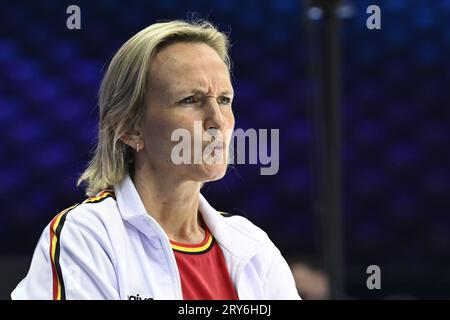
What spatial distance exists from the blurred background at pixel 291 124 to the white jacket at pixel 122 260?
0.17m

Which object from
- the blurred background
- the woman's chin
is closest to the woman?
the woman's chin

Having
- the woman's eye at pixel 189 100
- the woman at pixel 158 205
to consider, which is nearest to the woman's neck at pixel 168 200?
the woman at pixel 158 205

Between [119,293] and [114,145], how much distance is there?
252 mm

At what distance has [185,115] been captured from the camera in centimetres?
95

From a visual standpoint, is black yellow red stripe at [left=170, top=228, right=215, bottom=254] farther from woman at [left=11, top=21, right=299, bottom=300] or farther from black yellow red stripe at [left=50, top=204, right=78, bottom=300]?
black yellow red stripe at [left=50, top=204, right=78, bottom=300]

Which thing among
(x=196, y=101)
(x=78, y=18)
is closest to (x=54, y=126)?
(x=78, y=18)

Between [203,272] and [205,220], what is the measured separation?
0.38ft

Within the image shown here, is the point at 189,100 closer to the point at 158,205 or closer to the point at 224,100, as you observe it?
the point at 224,100

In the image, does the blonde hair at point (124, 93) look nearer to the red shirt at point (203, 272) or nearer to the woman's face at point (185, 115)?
the woman's face at point (185, 115)

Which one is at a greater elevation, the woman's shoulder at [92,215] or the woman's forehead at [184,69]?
the woman's forehead at [184,69]

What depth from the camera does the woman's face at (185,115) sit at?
95cm

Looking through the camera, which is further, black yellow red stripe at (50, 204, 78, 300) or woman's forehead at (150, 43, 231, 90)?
woman's forehead at (150, 43, 231, 90)

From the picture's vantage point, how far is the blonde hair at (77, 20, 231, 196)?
0.96m

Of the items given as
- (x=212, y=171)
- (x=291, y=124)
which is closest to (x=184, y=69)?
(x=212, y=171)
